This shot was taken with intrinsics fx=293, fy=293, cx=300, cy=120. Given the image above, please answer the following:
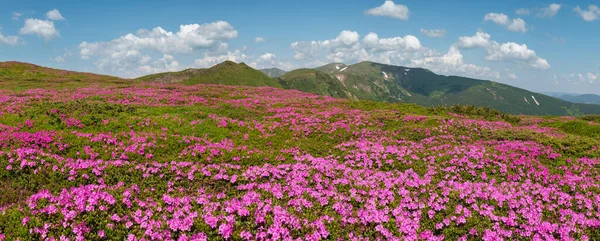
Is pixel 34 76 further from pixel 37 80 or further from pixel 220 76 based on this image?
pixel 220 76

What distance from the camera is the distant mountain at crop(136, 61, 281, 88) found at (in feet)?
442

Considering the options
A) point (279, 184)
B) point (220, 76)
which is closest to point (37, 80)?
point (279, 184)

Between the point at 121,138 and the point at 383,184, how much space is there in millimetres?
14429

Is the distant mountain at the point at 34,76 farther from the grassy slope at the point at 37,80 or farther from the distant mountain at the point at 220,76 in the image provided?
the distant mountain at the point at 220,76

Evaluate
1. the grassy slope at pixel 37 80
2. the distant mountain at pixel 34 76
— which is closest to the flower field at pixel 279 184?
the grassy slope at pixel 37 80

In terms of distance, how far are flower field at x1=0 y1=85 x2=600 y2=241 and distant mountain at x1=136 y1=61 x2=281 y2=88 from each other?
4579 inches

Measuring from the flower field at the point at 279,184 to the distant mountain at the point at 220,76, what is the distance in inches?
4579

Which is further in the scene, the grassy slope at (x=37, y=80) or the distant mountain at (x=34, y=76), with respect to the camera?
the distant mountain at (x=34, y=76)

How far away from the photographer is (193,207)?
8.92 meters

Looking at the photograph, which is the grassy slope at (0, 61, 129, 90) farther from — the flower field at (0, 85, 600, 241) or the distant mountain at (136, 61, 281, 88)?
the distant mountain at (136, 61, 281, 88)

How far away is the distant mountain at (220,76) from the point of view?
134625 mm

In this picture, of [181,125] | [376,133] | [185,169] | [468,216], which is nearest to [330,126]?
[376,133]

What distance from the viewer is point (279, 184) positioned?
10805 millimetres

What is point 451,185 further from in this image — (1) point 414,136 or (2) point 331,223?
(1) point 414,136
